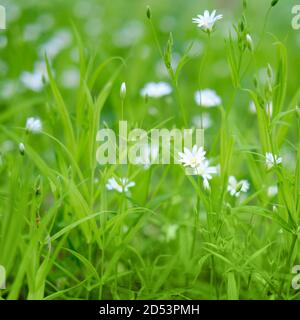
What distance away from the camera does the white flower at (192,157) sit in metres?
1.45

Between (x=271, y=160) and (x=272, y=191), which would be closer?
(x=271, y=160)

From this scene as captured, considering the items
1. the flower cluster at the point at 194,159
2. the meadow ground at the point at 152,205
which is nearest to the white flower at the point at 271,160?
the meadow ground at the point at 152,205

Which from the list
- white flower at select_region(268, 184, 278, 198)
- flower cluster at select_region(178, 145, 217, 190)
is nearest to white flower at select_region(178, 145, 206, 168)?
flower cluster at select_region(178, 145, 217, 190)

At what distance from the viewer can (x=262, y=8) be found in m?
3.87

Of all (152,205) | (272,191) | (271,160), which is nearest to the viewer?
(271,160)

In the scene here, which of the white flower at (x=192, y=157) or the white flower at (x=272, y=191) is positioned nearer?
the white flower at (x=192, y=157)

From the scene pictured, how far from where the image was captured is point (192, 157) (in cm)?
147

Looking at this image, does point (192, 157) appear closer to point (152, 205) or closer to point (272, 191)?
point (152, 205)

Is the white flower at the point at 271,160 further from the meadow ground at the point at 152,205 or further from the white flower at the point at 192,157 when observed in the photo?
the white flower at the point at 192,157

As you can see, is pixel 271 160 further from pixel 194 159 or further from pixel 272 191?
pixel 272 191

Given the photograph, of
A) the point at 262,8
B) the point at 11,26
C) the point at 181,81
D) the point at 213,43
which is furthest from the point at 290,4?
the point at 11,26

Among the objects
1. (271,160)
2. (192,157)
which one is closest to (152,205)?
(192,157)

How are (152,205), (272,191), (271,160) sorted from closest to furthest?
(271,160) < (152,205) < (272,191)

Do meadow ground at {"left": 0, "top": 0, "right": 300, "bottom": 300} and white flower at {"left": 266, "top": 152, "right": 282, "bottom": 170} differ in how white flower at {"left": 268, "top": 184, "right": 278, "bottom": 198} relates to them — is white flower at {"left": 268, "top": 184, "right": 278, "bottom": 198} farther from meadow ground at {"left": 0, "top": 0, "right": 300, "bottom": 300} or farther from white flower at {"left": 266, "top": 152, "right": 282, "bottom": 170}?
white flower at {"left": 266, "top": 152, "right": 282, "bottom": 170}
